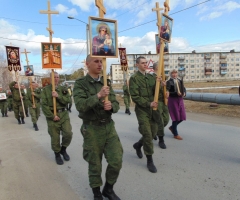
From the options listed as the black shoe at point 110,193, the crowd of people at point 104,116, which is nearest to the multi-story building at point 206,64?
the crowd of people at point 104,116

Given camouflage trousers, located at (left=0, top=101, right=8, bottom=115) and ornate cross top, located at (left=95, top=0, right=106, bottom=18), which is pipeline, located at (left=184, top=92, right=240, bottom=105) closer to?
ornate cross top, located at (left=95, top=0, right=106, bottom=18)

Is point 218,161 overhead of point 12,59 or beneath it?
beneath

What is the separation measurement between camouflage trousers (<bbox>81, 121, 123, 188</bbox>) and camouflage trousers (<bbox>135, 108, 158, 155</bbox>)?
118cm

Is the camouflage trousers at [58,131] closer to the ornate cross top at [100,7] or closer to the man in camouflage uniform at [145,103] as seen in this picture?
the man in camouflage uniform at [145,103]

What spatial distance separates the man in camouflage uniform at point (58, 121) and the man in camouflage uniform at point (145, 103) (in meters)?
1.73

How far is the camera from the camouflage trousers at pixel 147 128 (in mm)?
4098

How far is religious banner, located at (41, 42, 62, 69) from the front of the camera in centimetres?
573

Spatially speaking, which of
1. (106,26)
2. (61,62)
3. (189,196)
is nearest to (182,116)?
(189,196)

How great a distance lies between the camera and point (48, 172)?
4305mm

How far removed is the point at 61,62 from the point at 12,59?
19.1 feet

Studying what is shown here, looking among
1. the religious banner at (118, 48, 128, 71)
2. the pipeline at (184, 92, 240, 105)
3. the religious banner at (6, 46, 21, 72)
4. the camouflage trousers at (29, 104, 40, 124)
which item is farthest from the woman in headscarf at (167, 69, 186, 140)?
the religious banner at (6, 46, 21, 72)

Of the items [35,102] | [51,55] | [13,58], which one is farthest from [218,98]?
[13,58]

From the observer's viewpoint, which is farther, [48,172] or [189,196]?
[48,172]

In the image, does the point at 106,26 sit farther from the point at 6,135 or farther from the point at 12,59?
the point at 12,59
